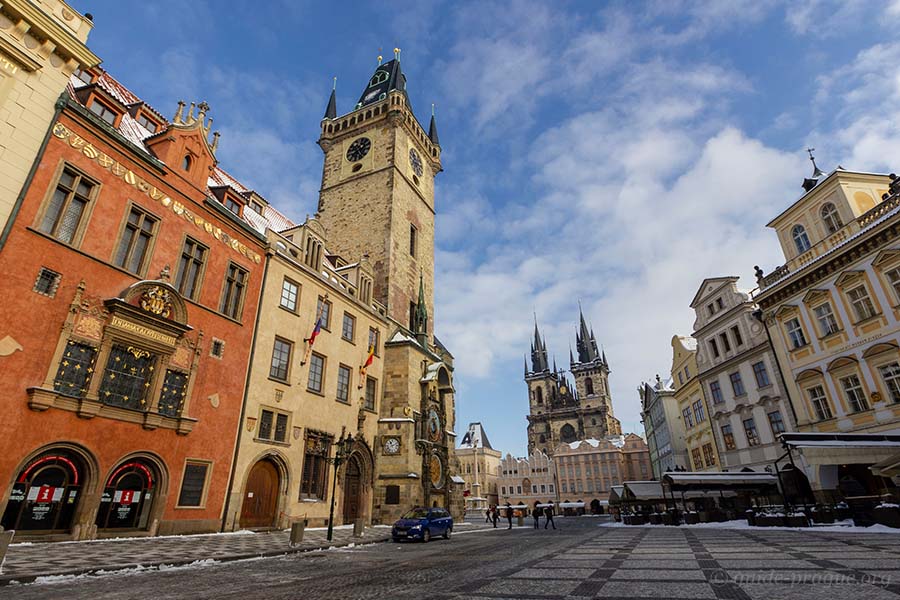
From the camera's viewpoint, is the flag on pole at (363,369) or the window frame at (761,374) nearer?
the flag on pole at (363,369)

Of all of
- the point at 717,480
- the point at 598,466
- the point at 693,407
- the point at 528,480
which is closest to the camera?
the point at 717,480

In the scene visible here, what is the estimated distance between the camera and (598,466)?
86.1m

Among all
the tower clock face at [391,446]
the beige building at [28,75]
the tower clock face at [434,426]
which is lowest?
the tower clock face at [391,446]

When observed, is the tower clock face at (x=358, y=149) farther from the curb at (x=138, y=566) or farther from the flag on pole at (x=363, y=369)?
the curb at (x=138, y=566)

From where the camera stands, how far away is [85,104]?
1582 centimetres

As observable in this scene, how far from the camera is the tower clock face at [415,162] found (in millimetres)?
40781

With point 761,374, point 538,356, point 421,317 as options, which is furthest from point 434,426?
point 538,356

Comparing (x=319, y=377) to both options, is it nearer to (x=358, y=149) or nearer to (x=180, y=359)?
(x=180, y=359)

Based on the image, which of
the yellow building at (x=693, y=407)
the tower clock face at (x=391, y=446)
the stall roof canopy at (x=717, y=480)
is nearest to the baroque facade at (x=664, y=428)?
the yellow building at (x=693, y=407)

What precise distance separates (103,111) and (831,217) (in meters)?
33.4

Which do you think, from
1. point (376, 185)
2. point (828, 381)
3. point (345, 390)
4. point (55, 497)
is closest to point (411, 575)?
point (55, 497)

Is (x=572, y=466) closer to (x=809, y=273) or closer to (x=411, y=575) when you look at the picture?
(x=809, y=273)

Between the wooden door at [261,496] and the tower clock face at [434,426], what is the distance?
10.6 m

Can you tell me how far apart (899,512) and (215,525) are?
73.8ft
